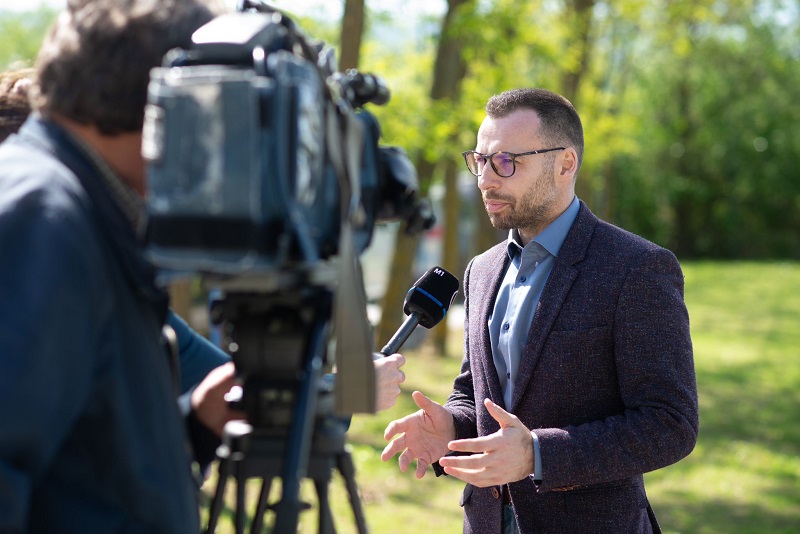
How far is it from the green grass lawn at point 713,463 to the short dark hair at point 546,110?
1.42 meters

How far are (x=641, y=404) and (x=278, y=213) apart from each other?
1439 mm

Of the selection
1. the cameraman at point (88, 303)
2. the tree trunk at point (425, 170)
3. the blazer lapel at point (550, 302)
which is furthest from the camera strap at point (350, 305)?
the tree trunk at point (425, 170)

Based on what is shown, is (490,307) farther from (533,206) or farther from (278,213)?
(278,213)

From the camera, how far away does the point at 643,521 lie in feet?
9.03

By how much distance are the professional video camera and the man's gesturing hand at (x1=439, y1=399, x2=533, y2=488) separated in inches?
25.7

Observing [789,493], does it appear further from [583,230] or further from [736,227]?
[736,227]

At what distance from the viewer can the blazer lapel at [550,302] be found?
2.70 m

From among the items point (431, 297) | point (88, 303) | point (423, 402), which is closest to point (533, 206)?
point (431, 297)

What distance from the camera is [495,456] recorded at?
241 cm

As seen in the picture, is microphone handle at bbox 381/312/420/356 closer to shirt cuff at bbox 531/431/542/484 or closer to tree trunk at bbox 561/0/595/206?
shirt cuff at bbox 531/431/542/484

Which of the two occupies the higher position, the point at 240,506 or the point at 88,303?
the point at 88,303

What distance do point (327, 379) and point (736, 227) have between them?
38.7 metres

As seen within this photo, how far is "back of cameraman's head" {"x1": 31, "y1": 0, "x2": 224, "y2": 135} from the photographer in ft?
4.87

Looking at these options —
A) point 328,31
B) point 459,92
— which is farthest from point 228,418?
point 459,92
